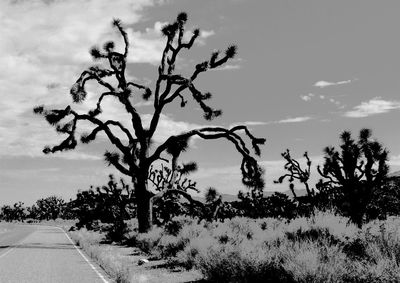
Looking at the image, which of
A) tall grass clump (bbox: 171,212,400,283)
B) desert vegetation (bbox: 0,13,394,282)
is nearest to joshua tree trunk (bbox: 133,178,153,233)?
desert vegetation (bbox: 0,13,394,282)

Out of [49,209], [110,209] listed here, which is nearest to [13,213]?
[49,209]

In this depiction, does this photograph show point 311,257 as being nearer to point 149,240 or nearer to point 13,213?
point 149,240

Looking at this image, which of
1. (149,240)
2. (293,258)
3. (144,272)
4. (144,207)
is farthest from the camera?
(144,207)

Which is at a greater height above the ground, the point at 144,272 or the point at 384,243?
the point at 384,243

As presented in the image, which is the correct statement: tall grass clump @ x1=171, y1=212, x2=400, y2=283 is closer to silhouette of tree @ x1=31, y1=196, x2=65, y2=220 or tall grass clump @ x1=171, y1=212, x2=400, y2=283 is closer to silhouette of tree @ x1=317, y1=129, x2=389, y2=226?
silhouette of tree @ x1=317, y1=129, x2=389, y2=226

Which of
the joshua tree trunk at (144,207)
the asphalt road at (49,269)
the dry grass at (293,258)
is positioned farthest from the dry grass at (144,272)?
the joshua tree trunk at (144,207)

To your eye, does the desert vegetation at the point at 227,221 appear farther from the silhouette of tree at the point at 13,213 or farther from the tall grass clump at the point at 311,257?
the silhouette of tree at the point at 13,213

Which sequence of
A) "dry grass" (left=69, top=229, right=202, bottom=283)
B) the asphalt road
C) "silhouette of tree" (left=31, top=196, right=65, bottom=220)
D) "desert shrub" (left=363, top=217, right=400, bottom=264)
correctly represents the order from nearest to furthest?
"desert shrub" (left=363, top=217, right=400, bottom=264) → "dry grass" (left=69, top=229, right=202, bottom=283) → the asphalt road → "silhouette of tree" (left=31, top=196, right=65, bottom=220)

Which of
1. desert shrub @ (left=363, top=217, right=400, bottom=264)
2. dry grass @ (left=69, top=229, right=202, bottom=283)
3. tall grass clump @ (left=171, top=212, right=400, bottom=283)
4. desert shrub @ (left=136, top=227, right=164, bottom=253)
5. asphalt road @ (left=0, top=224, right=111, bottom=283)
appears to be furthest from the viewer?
desert shrub @ (left=136, top=227, right=164, bottom=253)

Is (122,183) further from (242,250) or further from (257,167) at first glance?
(242,250)

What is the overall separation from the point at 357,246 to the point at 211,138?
48.5ft

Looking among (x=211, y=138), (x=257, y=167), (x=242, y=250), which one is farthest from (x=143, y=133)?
(x=242, y=250)

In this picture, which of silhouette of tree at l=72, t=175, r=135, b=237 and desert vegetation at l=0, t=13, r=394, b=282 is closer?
desert vegetation at l=0, t=13, r=394, b=282

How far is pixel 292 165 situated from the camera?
3694 centimetres
